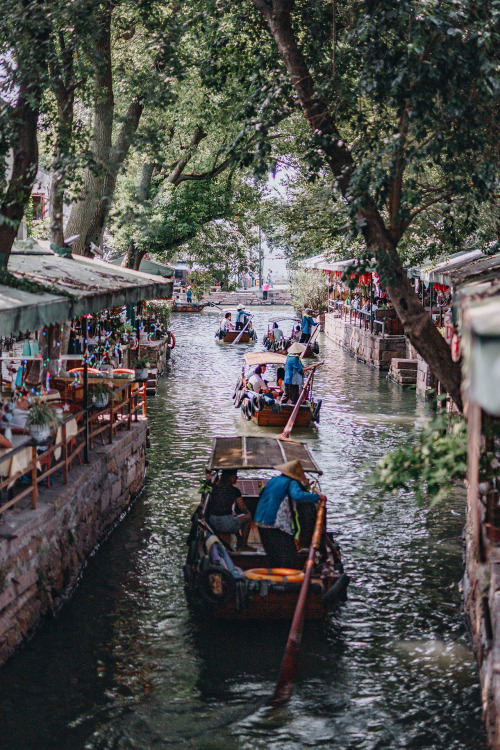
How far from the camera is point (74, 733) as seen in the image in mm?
7715

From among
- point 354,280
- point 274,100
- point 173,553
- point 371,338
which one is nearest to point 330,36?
point 274,100

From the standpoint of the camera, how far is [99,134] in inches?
709

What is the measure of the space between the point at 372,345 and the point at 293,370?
1158 centimetres

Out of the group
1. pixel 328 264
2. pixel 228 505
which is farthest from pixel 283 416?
pixel 328 264

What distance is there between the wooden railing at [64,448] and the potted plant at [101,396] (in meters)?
0.09

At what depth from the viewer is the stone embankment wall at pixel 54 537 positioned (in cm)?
863

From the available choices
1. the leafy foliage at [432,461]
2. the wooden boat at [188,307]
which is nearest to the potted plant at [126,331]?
the leafy foliage at [432,461]

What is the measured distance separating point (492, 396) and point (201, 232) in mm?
32262

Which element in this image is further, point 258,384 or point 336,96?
point 258,384

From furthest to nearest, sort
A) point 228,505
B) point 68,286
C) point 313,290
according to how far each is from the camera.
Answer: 1. point 313,290
2. point 68,286
3. point 228,505

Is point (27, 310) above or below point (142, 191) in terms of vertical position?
below

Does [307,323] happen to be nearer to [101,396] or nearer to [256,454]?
[101,396]

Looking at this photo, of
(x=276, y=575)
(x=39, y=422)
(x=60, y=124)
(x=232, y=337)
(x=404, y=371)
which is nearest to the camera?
(x=276, y=575)

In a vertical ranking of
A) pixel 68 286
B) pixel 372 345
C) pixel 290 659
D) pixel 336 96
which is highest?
pixel 336 96
